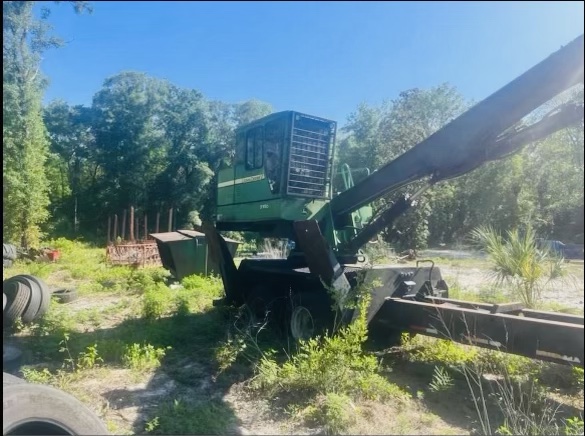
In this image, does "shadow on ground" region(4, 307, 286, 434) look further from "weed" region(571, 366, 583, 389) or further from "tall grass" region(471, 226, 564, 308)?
"weed" region(571, 366, 583, 389)

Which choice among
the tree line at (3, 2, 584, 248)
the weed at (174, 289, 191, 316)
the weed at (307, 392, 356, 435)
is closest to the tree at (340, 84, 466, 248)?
the tree line at (3, 2, 584, 248)

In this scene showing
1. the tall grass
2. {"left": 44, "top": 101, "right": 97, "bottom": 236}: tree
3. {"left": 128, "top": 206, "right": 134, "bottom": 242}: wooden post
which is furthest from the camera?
{"left": 128, "top": 206, "right": 134, "bottom": 242}: wooden post

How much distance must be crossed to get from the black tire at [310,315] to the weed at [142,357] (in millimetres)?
1508

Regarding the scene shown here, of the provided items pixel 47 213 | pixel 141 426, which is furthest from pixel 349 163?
pixel 47 213

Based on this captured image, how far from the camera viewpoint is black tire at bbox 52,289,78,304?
23.2ft

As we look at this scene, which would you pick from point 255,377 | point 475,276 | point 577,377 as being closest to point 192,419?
point 255,377

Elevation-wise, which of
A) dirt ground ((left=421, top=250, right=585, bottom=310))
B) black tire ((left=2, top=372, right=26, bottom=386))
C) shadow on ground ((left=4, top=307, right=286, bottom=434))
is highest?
dirt ground ((left=421, top=250, right=585, bottom=310))

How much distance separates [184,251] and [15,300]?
3697 mm

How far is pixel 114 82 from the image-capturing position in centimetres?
540

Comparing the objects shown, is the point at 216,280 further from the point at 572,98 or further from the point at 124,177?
the point at 572,98

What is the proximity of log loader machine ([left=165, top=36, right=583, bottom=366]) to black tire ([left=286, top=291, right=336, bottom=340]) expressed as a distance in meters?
0.01

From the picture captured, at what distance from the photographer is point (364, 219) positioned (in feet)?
19.1

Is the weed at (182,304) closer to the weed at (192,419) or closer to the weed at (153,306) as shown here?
the weed at (153,306)

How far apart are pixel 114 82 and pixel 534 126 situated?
4935mm
